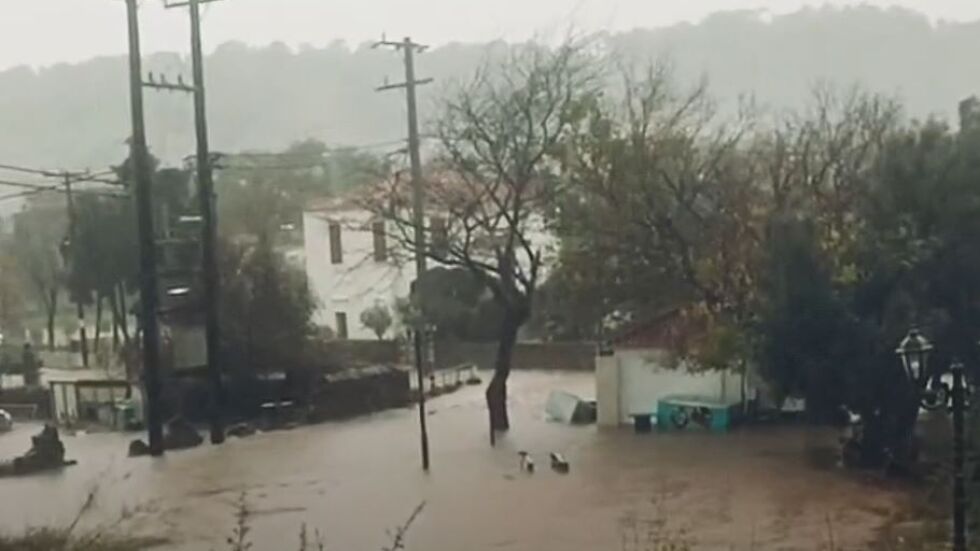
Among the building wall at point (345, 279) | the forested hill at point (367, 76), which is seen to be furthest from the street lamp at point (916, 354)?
the building wall at point (345, 279)

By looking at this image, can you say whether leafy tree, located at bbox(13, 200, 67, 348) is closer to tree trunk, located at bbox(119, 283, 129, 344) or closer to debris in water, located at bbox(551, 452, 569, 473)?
tree trunk, located at bbox(119, 283, 129, 344)

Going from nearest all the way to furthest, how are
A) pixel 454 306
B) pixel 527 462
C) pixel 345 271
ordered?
pixel 527 462
pixel 454 306
pixel 345 271

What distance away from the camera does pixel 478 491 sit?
12.3 m

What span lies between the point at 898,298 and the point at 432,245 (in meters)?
5.93

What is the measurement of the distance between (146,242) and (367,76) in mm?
4752

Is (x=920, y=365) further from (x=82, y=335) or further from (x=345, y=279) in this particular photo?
(x=82, y=335)

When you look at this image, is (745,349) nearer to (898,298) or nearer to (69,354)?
(898,298)

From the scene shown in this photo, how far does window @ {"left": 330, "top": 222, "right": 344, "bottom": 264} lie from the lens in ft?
70.4

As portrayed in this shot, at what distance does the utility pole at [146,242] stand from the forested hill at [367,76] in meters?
0.75

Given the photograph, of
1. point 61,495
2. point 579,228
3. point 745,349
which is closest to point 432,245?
point 579,228

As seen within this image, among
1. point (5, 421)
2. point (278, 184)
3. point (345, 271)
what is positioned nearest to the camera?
point (5, 421)

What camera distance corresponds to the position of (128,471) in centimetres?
1444

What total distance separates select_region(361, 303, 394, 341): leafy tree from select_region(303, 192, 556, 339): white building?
73mm

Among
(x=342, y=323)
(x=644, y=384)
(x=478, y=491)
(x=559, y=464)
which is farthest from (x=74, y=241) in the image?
(x=478, y=491)
